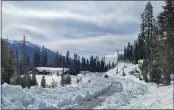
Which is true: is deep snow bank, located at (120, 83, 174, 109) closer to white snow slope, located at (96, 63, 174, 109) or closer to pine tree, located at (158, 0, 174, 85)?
white snow slope, located at (96, 63, 174, 109)

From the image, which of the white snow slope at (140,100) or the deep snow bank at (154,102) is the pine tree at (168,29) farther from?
the deep snow bank at (154,102)

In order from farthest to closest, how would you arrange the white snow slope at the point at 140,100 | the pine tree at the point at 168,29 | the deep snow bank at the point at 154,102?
the pine tree at the point at 168,29 → the white snow slope at the point at 140,100 → the deep snow bank at the point at 154,102

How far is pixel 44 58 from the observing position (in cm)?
19362

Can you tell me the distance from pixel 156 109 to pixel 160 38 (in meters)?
27.9

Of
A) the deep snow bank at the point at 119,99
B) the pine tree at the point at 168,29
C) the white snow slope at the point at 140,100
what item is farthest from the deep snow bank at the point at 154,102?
the pine tree at the point at 168,29

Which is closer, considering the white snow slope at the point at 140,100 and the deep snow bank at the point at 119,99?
the white snow slope at the point at 140,100

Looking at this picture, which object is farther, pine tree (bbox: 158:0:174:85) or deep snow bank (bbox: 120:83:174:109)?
pine tree (bbox: 158:0:174:85)

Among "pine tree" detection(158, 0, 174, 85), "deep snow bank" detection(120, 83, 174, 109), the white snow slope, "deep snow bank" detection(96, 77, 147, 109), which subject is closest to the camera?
"deep snow bank" detection(120, 83, 174, 109)

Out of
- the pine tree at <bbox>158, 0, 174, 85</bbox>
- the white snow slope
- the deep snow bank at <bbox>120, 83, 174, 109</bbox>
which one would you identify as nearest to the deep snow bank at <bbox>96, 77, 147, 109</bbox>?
the white snow slope

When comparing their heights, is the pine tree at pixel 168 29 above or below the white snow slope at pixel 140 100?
above

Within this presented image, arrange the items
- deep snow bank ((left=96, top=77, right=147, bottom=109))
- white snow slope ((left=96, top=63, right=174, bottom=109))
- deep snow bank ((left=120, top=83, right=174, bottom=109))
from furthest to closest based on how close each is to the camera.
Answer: deep snow bank ((left=96, top=77, right=147, bottom=109)) < white snow slope ((left=96, top=63, right=174, bottom=109)) < deep snow bank ((left=120, top=83, right=174, bottom=109))

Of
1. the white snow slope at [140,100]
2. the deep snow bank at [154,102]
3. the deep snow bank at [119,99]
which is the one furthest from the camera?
the deep snow bank at [119,99]

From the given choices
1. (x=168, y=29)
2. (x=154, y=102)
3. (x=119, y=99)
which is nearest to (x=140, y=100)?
(x=119, y=99)

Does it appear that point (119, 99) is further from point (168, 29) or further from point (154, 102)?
point (168, 29)
